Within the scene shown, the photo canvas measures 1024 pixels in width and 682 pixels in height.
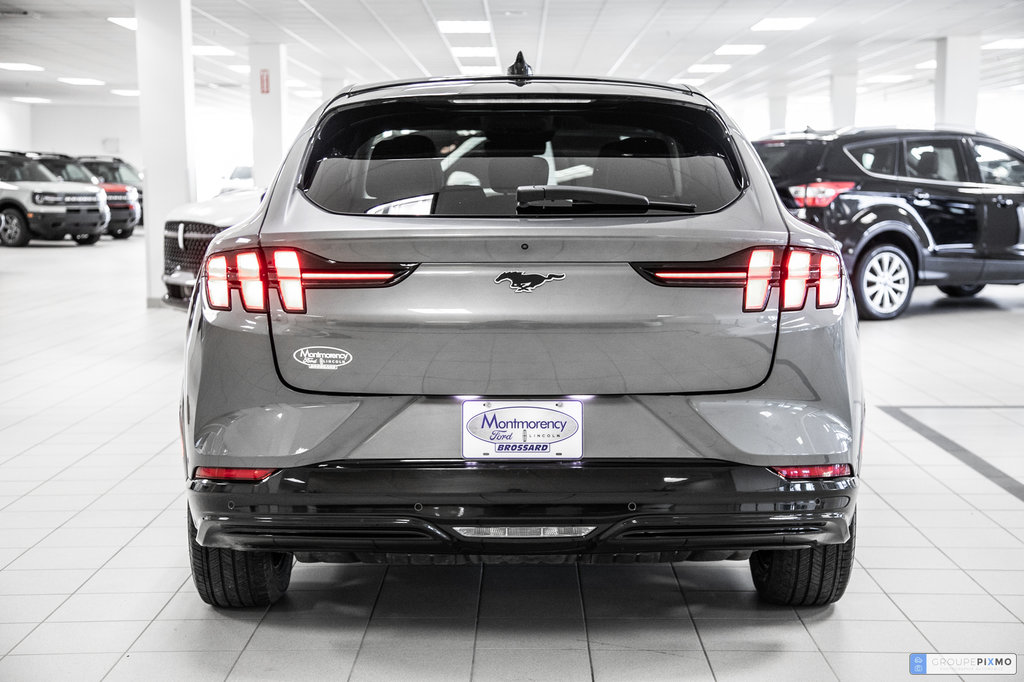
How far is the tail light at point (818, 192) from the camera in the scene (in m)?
10.1

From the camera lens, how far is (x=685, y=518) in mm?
2588

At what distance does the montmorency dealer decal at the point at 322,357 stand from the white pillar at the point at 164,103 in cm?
1015

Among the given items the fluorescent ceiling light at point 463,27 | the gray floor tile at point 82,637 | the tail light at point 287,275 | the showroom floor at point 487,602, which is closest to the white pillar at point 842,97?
the fluorescent ceiling light at point 463,27

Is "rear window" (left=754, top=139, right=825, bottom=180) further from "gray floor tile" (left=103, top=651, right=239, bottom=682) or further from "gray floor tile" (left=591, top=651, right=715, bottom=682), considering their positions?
"gray floor tile" (left=103, top=651, right=239, bottom=682)

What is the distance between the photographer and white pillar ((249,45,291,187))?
2062 centimetres

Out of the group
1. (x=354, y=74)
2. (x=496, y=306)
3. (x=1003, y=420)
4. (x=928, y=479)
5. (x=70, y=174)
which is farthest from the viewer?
(x=354, y=74)

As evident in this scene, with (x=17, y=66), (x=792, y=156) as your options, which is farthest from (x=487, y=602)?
(x=17, y=66)

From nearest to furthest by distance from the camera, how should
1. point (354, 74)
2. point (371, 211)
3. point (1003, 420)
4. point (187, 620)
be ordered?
point (371, 211)
point (187, 620)
point (1003, 420)
point (354, 74)

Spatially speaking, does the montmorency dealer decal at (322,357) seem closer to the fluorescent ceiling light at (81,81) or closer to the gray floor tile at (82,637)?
the gray floor tile at (82,637)

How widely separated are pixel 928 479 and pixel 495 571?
7.04 ft

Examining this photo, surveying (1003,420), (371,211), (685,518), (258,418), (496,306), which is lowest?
(1003,420)

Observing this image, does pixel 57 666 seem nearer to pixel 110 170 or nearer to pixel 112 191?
pixel 112 191

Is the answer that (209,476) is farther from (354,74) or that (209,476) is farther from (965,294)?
(354,74)

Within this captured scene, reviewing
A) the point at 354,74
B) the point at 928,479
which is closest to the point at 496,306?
the point at 928,479
